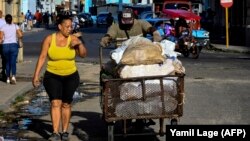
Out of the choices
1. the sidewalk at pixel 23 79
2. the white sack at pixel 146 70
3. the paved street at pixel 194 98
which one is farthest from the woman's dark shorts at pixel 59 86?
the sidewalk at pixel 23 79

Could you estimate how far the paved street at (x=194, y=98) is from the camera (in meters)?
10.6

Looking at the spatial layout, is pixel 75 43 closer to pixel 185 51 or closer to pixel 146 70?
pixel 146 70

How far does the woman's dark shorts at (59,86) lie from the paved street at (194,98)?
2.46 ft

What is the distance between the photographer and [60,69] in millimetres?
9352

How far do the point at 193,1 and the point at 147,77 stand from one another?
35059 mm

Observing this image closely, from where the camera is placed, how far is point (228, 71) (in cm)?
2000

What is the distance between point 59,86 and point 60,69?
0.79 feet

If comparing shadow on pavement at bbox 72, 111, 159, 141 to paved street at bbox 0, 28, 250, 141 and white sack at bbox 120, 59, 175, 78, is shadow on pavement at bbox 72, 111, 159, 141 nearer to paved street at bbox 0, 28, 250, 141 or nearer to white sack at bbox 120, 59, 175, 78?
paved street at bbox 0, 28, 250, 141

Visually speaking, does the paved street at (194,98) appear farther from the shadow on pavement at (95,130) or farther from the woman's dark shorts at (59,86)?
the woman's dark shorts at (59,86)

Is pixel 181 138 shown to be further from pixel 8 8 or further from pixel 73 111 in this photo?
pixel 8 8

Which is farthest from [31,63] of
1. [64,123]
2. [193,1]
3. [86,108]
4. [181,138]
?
[193,1]

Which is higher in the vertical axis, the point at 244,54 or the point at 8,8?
the point at 8,8

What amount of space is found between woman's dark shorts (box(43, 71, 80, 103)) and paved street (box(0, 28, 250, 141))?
0.75 meters

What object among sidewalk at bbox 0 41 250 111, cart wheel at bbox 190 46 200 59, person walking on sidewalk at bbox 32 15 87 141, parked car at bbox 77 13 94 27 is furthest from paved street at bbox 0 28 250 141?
parked car at bbox 77 13 94 27
